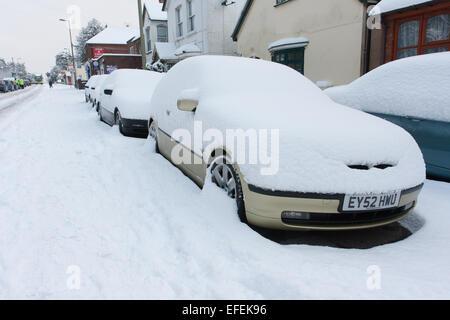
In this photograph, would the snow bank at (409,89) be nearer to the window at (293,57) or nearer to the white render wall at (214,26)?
the window at (293,57)

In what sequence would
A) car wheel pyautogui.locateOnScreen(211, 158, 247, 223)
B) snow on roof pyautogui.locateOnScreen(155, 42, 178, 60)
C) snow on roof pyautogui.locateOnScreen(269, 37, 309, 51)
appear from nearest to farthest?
car wheel pyautogui.locateOnScreen(211, 158, 247, 223), snow on roof pyautogui.locateOnScreen(269, 37, 309, 51), snow on roof pyautogui.locateOnScreen(155, 42, 178, 60)

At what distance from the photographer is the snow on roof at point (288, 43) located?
37.2ft

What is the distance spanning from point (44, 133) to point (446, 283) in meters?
8.05

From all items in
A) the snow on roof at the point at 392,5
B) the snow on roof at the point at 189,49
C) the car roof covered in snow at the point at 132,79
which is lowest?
the car roof covered in snow at the point at 132,79

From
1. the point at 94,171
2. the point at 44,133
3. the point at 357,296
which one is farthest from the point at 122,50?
the point at 357,296

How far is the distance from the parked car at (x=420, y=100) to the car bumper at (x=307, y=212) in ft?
4.80

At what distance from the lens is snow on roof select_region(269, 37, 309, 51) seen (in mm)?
11326

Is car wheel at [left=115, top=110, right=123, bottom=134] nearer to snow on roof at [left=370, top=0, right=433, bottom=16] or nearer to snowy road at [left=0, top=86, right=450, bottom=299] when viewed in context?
snowy road at [left=0, top=86, right=450, bottom=299]

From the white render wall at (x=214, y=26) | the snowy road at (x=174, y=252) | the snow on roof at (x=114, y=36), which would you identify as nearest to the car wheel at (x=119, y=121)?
the snowy road at (x=174, y=252)

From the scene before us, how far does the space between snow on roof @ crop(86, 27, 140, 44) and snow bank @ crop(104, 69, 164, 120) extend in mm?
47019

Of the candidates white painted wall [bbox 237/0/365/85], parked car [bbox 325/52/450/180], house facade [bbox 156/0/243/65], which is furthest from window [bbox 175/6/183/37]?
parked car [bbox 325/52/450/180]

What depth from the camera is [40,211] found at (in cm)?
327
